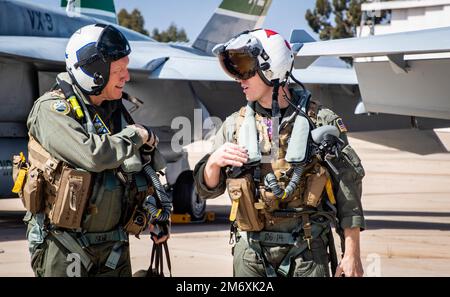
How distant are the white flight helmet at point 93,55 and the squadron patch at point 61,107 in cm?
17

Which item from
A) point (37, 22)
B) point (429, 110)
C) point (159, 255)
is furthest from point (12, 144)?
point (159, 255)

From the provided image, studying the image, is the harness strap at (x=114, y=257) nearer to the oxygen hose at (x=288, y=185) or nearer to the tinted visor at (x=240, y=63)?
the oxygen hose at (x=288, y=185)

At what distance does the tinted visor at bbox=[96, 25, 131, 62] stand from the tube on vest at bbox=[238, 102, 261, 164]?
724mm

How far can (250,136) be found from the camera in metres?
4.61

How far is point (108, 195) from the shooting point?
A: 4.67m

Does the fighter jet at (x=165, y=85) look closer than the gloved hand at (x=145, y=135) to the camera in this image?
No

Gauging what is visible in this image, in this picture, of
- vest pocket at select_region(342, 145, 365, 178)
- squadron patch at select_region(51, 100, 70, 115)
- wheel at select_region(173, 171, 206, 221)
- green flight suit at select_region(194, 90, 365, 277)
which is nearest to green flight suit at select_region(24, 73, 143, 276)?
squadron patch at select_region(51, 100, 70, 115)

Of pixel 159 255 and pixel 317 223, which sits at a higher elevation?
pixel 317 223

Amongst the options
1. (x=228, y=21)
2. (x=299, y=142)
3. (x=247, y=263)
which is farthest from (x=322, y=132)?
(x=228, y=21)

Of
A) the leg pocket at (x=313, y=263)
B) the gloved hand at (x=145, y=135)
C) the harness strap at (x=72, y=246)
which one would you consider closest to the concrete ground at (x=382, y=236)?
the leg pocket at (x=313, y=263)

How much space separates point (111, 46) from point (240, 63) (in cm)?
68

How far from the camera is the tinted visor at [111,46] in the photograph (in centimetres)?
475

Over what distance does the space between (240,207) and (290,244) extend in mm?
308
